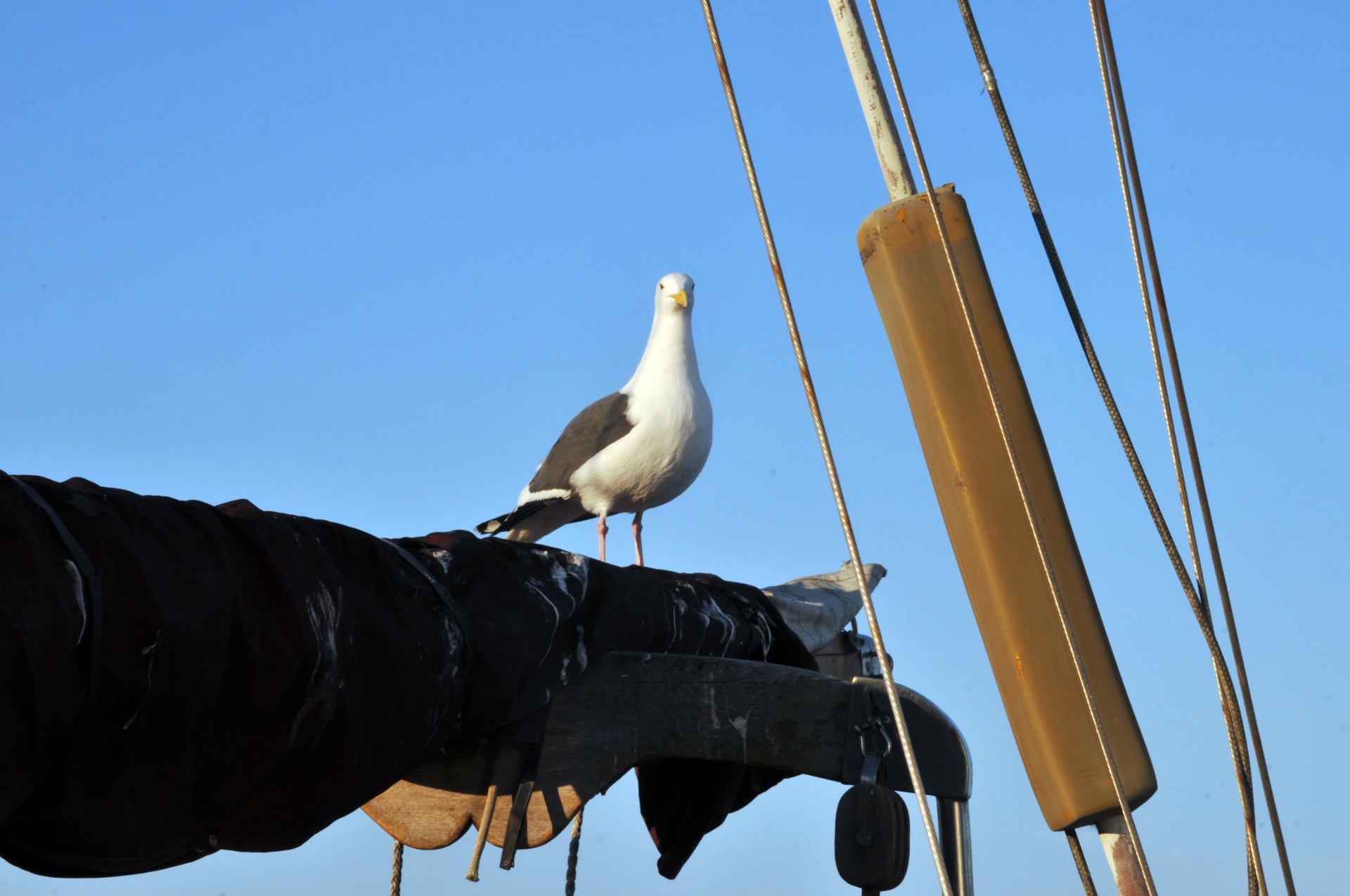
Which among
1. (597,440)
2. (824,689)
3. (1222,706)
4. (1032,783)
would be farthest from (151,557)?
(597,440)

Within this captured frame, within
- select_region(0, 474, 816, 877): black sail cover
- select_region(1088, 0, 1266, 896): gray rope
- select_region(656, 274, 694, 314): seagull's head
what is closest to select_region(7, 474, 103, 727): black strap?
select_region(0, 474, 816, 877): black sail cover

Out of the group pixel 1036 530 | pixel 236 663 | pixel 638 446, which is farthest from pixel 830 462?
pixel 638 446

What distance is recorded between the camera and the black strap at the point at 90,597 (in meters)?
1.74

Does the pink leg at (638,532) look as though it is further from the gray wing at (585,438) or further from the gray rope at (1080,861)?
the gray rope at (1080,861)

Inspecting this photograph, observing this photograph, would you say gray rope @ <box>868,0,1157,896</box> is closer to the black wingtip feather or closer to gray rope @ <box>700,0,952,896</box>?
gray rope @ <box>700,0,952,896</box>

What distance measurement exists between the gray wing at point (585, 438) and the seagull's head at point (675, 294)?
667 mm

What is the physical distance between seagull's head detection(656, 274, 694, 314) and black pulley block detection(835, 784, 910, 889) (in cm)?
483

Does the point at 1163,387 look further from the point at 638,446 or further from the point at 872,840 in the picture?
the point at 638,446

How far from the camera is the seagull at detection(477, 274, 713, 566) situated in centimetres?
651

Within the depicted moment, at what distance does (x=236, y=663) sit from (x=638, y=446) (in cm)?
453

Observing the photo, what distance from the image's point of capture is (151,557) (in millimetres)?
1891

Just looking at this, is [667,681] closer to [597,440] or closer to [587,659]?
[587,659]

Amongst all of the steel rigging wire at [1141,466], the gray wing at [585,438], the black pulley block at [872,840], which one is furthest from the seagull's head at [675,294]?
the black pulley block at [872,840]

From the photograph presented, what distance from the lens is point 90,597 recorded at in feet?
5.72
